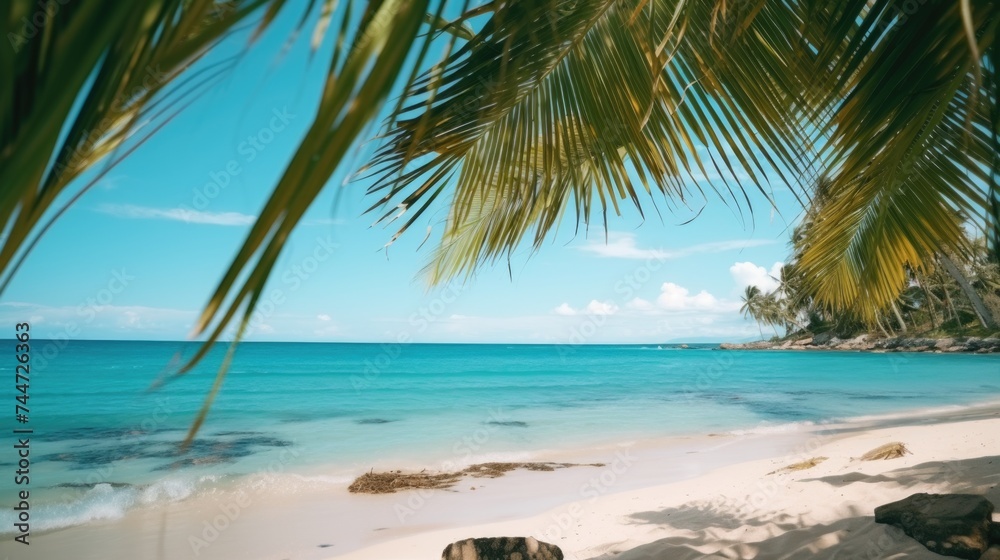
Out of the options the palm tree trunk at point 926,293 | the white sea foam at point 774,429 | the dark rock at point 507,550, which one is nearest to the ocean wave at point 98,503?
the dark rock at point 507,550

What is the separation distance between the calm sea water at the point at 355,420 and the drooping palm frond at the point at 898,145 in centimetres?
163

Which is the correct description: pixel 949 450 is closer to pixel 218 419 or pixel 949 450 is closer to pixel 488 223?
pixel 488 223

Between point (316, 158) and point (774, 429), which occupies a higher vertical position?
point (316, 158)

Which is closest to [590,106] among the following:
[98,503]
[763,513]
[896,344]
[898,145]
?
[898,145]

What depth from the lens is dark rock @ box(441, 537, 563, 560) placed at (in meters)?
3.87

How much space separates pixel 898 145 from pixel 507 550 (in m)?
3.08

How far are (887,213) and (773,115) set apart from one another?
1.25 meters

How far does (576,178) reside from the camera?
248 centimetres

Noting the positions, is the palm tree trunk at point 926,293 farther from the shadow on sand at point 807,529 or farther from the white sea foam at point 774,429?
the white sea foam at point 774,429

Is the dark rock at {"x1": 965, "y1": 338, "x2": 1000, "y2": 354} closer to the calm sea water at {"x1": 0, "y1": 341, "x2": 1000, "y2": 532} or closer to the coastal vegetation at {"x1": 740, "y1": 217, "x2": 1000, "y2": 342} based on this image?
the coastal vegetation at {"x1": 740, "y1": 217, "x2": 1000, "y2": 342}

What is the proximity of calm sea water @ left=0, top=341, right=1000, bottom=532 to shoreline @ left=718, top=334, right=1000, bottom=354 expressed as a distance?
9436mm

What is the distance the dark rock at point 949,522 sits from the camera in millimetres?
3211

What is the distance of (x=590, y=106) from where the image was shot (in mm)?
2236

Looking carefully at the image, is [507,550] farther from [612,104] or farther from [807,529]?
[612,104]
